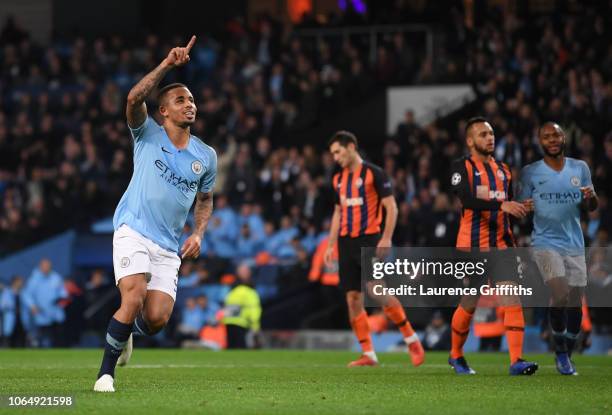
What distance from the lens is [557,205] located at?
10852mm

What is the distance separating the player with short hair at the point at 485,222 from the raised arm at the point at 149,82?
11.8 ft

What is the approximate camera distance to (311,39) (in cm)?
2841

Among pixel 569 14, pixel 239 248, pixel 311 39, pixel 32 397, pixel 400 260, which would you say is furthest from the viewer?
pixel 311 39

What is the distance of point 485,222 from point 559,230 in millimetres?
689

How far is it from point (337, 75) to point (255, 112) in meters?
1.91

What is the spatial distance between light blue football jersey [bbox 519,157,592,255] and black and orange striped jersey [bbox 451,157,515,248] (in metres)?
0.28

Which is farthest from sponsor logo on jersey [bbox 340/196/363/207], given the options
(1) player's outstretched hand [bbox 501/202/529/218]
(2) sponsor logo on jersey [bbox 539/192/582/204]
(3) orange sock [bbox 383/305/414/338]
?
(1) player's outstretched hand [bbox 501/202/529/218]

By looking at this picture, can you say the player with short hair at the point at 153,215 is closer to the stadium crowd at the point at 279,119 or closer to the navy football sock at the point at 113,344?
the navy football sock at the point at 113,344

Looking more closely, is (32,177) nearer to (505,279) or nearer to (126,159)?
(126,159)

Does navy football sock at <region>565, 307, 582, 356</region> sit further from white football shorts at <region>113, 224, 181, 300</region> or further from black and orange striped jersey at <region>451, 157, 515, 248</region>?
white football shorts at <region>113, 224, 181, 300</region>

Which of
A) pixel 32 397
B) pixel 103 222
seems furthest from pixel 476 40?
pixel 32 397

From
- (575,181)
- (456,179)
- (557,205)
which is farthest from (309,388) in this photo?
(575,181)

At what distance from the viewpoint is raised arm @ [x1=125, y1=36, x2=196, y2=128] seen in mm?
7883

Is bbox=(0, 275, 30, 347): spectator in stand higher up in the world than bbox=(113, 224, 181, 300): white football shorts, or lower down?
lower down
